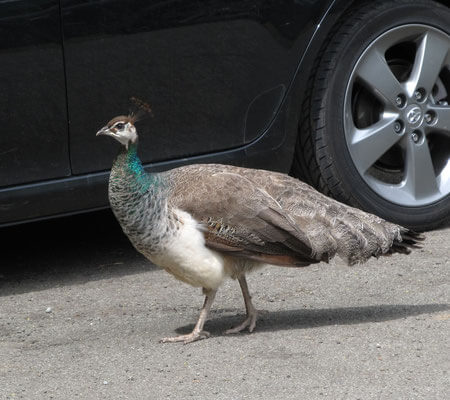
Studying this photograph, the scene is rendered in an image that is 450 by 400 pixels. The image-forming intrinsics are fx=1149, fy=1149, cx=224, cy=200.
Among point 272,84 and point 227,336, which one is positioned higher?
point 272,84

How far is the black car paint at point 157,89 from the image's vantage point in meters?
5.52

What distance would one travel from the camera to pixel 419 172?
6410mm

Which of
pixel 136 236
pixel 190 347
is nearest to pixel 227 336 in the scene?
pixel 190 347

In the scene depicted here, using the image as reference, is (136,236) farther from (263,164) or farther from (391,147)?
(391,147)

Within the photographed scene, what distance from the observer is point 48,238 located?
682cm

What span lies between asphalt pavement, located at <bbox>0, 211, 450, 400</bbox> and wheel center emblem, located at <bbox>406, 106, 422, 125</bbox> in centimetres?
68

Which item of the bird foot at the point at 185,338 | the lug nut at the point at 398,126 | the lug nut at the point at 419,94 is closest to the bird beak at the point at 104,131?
the bird foot at the point at 185,338

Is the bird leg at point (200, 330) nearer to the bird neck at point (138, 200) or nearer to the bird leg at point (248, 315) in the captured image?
the bird leg at point (248, 315)

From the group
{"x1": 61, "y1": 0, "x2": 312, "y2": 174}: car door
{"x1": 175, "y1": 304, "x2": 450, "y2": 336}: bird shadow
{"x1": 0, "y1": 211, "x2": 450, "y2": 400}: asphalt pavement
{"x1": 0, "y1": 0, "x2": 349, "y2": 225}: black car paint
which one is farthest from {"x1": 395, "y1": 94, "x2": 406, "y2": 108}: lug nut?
{"x1": 175, "y1": 304, "x2": 450, "y2": 336}: bird shadow

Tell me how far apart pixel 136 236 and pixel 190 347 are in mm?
548

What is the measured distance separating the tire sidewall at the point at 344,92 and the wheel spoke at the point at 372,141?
6cm

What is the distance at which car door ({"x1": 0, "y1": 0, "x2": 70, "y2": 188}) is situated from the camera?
17.7 feet

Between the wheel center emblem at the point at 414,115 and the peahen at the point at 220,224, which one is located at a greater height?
the wheel center emblem at the point at 414,115

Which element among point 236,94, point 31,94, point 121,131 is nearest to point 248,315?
point 121,131
